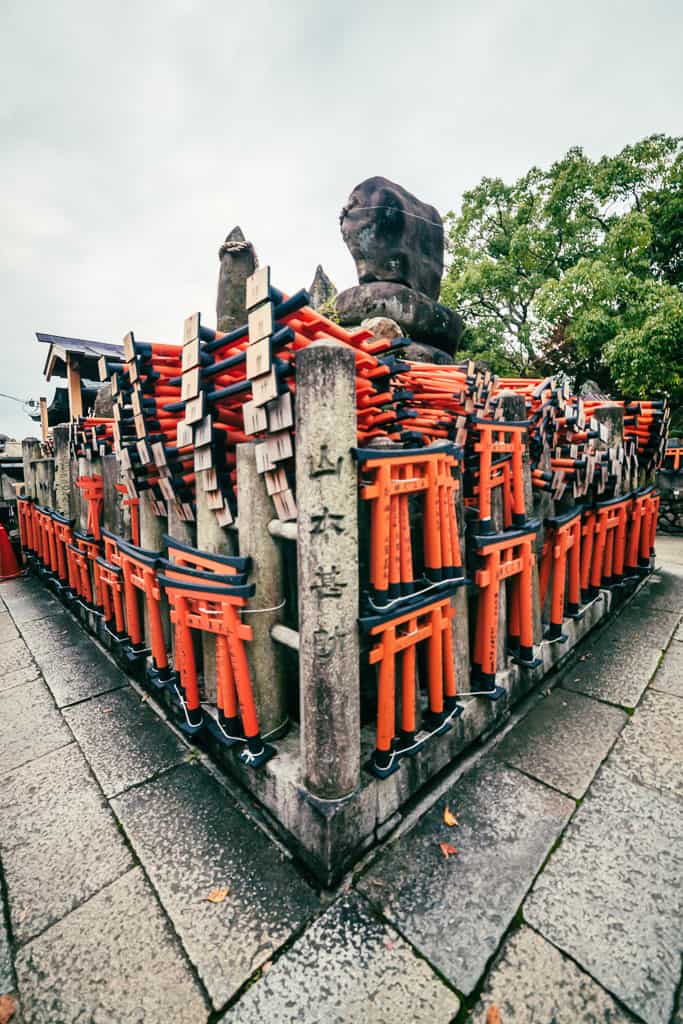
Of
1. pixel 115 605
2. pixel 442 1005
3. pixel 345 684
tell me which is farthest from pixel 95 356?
pixel 442 1005

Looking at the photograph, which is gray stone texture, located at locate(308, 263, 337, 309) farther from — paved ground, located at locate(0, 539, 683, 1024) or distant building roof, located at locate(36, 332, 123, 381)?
paved ground, located at locate(0, 539, 683, 1024)

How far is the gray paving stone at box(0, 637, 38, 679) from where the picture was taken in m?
4.65

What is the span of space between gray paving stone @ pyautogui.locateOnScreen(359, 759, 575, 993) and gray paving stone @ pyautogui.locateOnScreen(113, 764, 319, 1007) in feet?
1.47

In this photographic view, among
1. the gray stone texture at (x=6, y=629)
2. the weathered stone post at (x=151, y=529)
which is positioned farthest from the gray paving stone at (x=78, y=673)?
the weathered stone post at (x=151, y=529)

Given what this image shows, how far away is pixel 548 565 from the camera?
156 inches

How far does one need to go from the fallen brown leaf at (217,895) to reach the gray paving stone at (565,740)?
189 centimetres

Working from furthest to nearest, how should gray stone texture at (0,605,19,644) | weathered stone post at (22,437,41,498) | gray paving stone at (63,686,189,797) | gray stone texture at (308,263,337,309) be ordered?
gray stone texture at (308,263,337,309) < weathered stone post at (22,437,41,498) < gray stone texture at (0,605,19,644) < gray paving stone at (63,686,189,797)

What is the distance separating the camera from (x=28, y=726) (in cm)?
361

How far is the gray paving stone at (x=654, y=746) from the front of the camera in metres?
2.79

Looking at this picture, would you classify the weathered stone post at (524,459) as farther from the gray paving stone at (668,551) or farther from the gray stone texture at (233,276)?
the gray stone texture at (233,276)

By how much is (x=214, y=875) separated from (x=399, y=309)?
26.9 feet

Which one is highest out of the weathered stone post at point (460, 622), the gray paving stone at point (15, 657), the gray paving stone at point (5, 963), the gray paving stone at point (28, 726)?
the weathered stone post at point (460, 622)

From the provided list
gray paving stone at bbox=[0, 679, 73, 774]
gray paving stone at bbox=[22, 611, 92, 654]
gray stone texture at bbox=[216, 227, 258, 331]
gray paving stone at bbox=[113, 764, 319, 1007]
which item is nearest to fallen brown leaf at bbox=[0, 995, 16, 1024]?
gray paving stone at bbox=[113, 764, 319, 1007]

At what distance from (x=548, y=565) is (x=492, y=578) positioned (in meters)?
1.30
